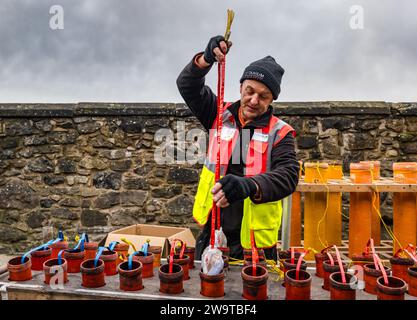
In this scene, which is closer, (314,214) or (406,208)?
(406,208)

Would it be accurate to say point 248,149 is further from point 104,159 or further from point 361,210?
point 104,159

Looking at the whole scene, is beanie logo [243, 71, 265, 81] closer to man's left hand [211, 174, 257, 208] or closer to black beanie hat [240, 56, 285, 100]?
black beanie hat [240, 56, 285, 100]

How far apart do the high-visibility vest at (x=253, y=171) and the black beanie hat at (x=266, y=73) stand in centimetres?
19

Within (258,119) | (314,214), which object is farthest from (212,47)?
(314,214)

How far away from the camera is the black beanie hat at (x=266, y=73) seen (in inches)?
78.3

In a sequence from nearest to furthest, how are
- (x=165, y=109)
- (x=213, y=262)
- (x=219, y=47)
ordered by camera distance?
(x=213, y=262) → (x=219, y=47) → (x=165, y=109)

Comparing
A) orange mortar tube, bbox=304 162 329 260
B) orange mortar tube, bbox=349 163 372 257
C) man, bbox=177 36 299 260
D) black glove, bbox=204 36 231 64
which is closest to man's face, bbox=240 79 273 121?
man, bbox=177 36 299 260

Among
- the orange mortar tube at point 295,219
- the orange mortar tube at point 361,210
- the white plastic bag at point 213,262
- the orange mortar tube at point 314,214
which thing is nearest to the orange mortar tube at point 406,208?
the orange mortar tube at point 361,210

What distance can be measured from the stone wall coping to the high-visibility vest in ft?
8.70

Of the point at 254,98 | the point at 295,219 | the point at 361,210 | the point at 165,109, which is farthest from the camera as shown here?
the point at 165,109

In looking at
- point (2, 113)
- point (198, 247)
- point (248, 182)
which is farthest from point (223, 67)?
point (2, 113)

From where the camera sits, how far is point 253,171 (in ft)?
6.59

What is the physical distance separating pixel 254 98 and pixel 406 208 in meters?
2.25

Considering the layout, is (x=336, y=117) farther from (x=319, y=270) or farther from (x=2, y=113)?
(x=2, y=113)
